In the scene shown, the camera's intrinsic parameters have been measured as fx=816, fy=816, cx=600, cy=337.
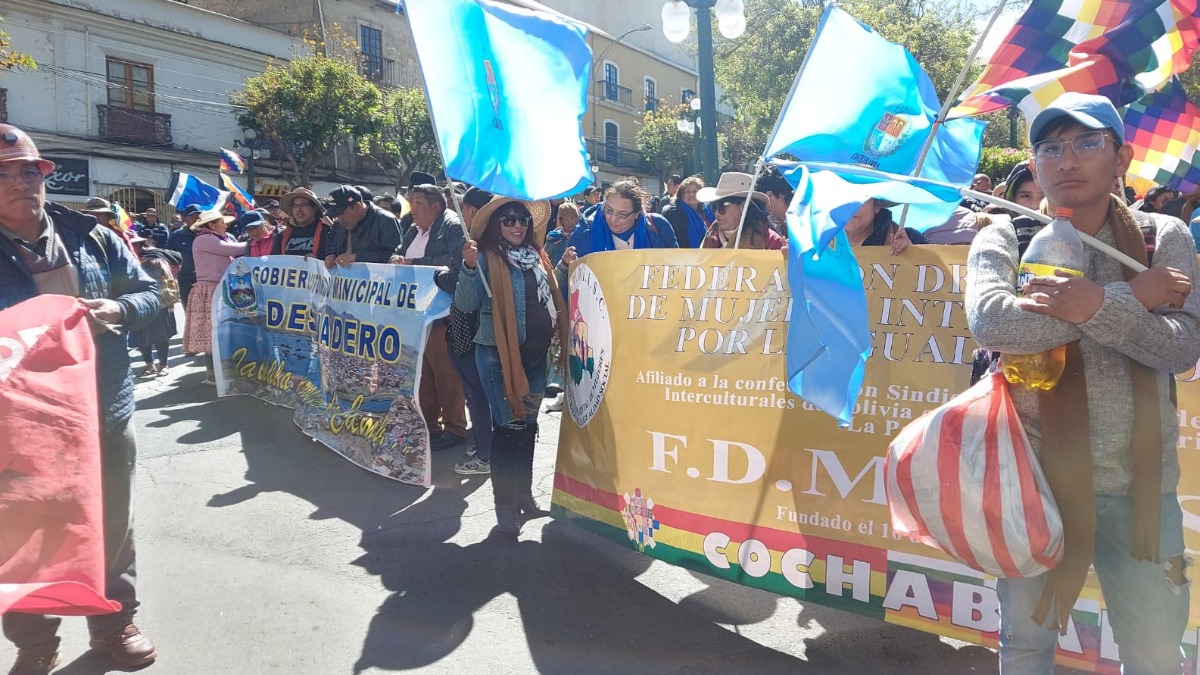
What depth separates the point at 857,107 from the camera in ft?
A: 12.8

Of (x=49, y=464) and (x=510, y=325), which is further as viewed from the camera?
(x=510, y=325)

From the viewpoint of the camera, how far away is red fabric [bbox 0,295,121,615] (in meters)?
2.15

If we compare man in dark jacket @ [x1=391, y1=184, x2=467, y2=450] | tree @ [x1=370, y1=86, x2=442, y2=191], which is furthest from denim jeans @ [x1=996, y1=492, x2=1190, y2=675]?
tree @ [x1=370, y1=86, x2=442, y2=191]

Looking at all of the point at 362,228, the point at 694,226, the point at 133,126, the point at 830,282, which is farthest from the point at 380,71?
the point at 830,282

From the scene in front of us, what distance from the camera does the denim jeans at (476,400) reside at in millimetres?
5000

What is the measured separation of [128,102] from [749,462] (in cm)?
2701

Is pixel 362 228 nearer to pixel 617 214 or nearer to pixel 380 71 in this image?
pixel 617 214

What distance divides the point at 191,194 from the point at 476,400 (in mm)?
9131

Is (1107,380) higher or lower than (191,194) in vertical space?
lower

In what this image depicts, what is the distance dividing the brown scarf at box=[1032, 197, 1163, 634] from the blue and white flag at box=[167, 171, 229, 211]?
1179 cm

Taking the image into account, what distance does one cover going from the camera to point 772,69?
27.6 m

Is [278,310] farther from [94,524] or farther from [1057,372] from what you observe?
[1057,372]

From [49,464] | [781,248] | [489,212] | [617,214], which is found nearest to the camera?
[49,464]

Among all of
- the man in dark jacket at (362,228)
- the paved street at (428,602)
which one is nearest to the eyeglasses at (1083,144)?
the paved street at (428,602)
